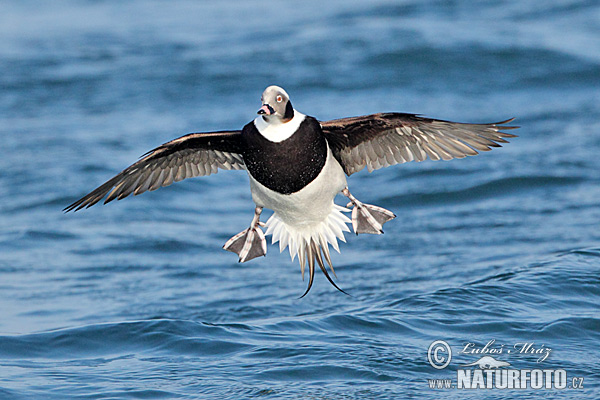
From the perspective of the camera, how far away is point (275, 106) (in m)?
5.41

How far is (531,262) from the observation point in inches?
356

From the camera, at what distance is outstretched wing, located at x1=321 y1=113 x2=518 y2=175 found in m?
5.87

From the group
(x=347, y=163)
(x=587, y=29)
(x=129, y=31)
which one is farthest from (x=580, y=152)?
(x=129, y=31)

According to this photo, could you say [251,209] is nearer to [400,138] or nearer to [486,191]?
[486,191]

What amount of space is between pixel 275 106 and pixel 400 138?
1.19m

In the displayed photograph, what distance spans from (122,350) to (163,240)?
12.0ft

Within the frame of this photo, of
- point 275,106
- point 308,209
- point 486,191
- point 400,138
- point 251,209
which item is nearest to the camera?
point 275,106

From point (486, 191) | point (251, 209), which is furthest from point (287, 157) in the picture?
point (486, 191)

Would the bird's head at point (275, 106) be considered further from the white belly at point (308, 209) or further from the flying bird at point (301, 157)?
the white belly at point (308, 209)

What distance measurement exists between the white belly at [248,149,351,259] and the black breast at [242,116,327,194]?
100 millimetres

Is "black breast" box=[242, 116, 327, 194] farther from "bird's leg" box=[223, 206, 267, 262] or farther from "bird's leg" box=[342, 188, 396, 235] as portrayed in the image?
"bird's leg" box=[223, 206, 267, 262]

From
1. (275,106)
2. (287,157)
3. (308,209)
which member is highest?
(275,106)

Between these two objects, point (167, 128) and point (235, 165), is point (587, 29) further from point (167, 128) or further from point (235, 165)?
point (235, 165)

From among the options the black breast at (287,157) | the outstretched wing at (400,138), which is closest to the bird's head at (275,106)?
the black breast at (287,157)
